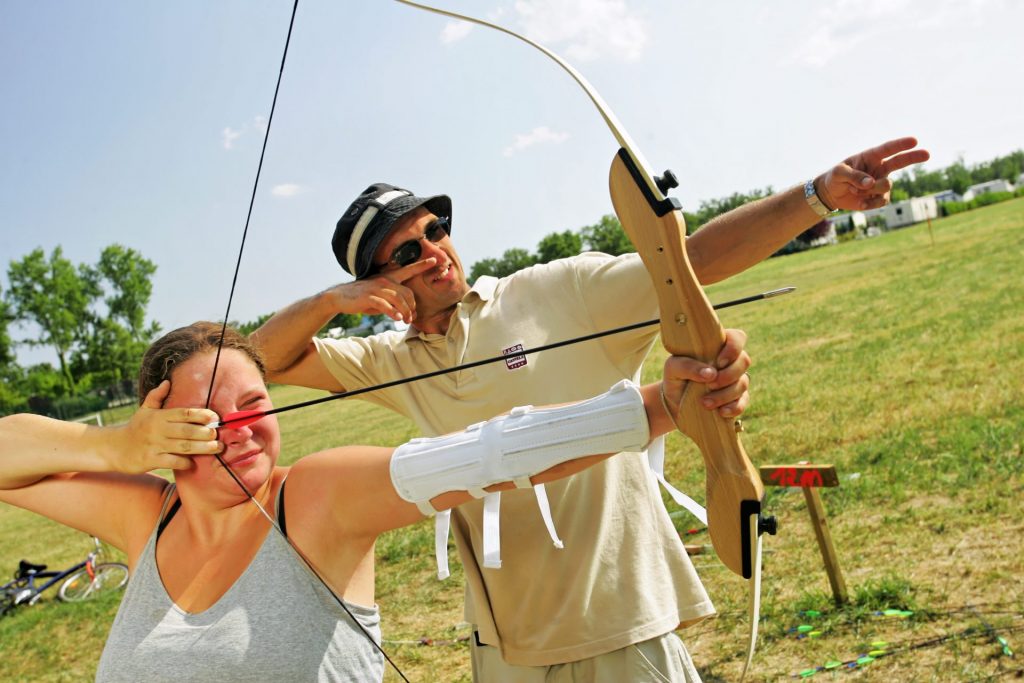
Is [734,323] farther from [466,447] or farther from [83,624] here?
[466,447]

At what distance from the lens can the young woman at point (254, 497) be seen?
139 cm

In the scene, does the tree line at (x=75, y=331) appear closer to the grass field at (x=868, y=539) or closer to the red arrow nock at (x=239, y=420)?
the grass field at (x=868, y=539)

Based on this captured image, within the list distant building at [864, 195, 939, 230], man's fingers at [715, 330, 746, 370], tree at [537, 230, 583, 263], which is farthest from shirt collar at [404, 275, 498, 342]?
distant building at [864, 195, 939, 230]

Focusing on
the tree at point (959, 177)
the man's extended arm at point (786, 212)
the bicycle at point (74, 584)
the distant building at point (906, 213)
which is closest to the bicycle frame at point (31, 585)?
the bicycle at point (74, 584)

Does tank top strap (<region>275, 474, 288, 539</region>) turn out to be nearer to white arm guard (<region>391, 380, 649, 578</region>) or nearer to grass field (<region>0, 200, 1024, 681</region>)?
white arm guard (<region>391, 380, 649, 578</region>)

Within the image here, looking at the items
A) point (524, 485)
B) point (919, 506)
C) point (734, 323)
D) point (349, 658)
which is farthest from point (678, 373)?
point (734, 323)

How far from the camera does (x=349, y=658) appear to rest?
1.49 metres

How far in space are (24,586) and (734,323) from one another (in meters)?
12.9

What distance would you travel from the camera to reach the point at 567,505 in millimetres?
1974

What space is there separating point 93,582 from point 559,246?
617cm

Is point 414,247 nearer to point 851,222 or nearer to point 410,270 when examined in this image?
point 410,270

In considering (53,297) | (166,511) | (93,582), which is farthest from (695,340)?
(53,297)

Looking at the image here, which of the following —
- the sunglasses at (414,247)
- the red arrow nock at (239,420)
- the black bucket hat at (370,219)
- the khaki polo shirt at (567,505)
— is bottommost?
the khaki polo shirt at (567,505)

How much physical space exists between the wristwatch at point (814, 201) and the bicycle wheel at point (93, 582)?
670 centimetres
